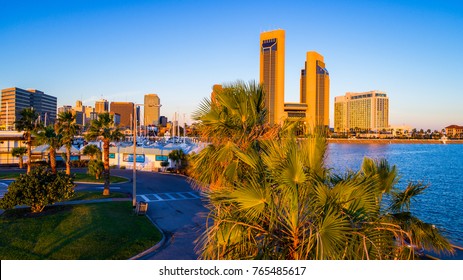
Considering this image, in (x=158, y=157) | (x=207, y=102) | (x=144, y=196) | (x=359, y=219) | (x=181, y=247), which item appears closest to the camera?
(x=359, y=219)

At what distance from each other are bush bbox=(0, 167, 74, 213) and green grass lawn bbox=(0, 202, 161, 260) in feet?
2.26

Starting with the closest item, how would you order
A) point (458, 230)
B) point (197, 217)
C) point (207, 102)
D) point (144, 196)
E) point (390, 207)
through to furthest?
point (390, 207) → point (207, 102) → point (197, 217) → point (458, 230) → point (144, 196)

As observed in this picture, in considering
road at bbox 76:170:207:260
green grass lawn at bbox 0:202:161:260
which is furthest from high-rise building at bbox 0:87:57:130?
green grass lawn at bbox 0:202:161:260

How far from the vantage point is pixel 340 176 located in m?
5.21

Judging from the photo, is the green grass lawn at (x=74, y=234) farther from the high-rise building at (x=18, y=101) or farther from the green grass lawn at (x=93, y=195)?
the high-rise building at (x=18, y=101)

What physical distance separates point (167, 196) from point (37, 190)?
10170mm

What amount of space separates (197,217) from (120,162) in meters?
31.3

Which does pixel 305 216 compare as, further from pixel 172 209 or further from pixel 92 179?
pixel 92 179

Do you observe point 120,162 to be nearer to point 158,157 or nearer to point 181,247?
point 158,157

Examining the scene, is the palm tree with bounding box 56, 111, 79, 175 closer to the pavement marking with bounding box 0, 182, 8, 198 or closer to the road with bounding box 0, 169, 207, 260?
the pavement marking with bounding box 0, 182, 8, 198

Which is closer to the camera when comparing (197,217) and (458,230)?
(197,217)

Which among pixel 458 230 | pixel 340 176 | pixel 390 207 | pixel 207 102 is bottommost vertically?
pixel 458 230

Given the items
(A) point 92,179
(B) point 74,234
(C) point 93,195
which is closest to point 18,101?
(A) point 92,179

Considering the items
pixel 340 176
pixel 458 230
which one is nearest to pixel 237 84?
pixel 340 176
